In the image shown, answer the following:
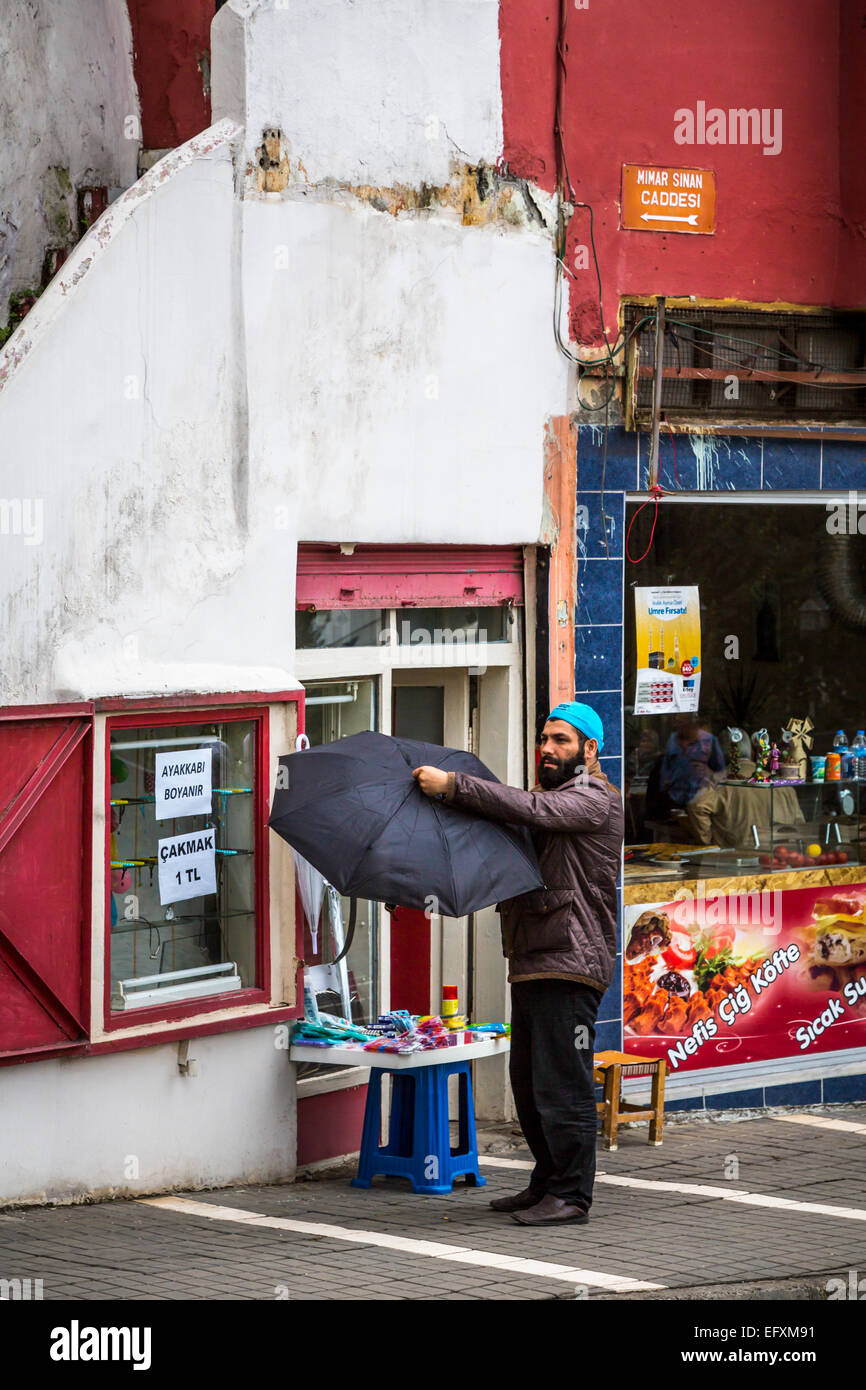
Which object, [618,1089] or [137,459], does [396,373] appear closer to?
[137,459]

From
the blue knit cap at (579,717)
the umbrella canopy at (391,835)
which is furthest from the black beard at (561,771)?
the umbrella canopy at (391,835)

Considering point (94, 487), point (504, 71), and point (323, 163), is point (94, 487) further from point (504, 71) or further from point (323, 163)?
point (504, 71)

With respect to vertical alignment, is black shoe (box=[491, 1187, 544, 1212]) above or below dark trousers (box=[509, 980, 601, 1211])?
below

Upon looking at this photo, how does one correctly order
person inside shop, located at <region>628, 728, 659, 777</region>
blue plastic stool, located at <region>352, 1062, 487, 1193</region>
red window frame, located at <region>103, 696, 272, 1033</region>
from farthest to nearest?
person inside shop, located at <region>628, 728, 659, 777</region>
blue plastic stool, located at <region>352, 1062, 487, 1193</region>
red window frame, located at <region>103, 696, 272, 1033</region>

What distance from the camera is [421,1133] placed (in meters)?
8.63

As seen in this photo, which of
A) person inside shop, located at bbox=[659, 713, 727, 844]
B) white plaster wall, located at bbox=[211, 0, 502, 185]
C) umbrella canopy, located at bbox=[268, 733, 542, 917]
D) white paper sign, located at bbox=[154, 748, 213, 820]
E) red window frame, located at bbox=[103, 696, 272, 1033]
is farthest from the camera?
person inside shop, located at bbox=[659, 713, 727, 844]

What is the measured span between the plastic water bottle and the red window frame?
414 centimetres

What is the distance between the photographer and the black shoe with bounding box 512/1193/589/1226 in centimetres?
800

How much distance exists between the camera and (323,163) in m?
9.02

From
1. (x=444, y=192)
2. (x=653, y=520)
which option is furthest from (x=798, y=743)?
(x=444, y=192)

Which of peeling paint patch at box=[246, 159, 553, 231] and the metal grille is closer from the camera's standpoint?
peeling paint patch at box=[246, 159, 553, 231]

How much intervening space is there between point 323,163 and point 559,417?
6.28 ft

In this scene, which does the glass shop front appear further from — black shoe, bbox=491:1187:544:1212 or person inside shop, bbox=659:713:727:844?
black shoe, bbox=491:1187:544:1212

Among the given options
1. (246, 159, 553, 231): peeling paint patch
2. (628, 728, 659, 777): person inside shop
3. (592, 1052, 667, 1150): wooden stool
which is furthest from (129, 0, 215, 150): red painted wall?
(592, 1052, 667, 1150): wooden stool
